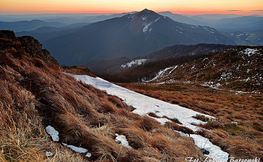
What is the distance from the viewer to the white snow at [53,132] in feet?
9.62

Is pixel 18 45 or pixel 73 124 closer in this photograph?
pixel 73 124

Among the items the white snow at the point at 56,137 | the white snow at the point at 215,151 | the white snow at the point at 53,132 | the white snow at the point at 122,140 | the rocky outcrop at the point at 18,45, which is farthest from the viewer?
the rocky outcrop at the point at 18,45

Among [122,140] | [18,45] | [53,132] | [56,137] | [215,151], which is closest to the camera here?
[56,137]

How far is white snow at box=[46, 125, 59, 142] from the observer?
293 cm

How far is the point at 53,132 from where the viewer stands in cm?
310

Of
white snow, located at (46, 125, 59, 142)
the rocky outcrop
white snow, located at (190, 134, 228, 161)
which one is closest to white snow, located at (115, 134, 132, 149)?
white snow, located at (46, 125, 59, 142)

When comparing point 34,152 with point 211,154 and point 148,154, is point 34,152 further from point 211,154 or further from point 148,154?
point 211,154

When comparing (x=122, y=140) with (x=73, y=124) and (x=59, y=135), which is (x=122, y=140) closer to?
(x=73, y=124)

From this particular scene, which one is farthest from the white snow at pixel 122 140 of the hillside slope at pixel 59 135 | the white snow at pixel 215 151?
the white snow at pixel 215 151

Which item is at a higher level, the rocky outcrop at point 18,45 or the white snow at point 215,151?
the rocky outcrop at point 18,45

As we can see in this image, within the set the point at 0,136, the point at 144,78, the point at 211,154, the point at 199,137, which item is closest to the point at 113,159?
the point at 0,136

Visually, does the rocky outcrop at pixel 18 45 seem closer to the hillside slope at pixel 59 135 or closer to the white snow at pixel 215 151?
the hillside slope at pixel 59 135

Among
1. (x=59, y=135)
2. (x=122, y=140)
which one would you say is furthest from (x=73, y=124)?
(x=122, y=140)

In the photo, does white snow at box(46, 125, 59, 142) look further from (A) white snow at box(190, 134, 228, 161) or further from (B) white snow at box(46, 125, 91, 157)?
(A) white snow at box(190, 134, 228, 161)
